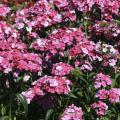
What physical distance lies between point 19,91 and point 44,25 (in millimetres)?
839

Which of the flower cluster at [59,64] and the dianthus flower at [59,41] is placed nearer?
the flower cluster at [59,64]

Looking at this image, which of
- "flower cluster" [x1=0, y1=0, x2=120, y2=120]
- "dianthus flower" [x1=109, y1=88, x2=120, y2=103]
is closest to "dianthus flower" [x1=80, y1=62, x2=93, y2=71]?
"flower cluster" [x1=0, y1=0, x2=120, y2=120]

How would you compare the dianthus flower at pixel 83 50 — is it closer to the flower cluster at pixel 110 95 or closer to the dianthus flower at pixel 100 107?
the flower cluster at pixel 110 95

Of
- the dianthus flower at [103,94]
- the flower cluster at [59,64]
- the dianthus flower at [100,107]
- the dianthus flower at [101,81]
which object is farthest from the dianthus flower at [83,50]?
the dianthus flower at [100,107]

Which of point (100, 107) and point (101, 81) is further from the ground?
point (101, 81)

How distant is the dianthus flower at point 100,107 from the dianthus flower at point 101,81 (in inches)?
8.1

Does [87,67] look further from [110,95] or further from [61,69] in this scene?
[110,95]

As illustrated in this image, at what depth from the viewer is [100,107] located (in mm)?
4457

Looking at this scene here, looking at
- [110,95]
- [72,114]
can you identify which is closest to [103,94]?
[110,95]

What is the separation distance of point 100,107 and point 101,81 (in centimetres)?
30

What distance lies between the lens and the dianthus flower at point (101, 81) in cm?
464

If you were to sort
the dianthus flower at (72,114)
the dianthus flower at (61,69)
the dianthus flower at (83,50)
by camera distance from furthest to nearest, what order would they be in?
the dianthus flower at (83,50) → the dianthus flower at (61,69) → the dianthus flower at (72,114)

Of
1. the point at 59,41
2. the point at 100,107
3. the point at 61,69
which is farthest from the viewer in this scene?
the point at 59,41

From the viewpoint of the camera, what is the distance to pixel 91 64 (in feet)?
16.5
